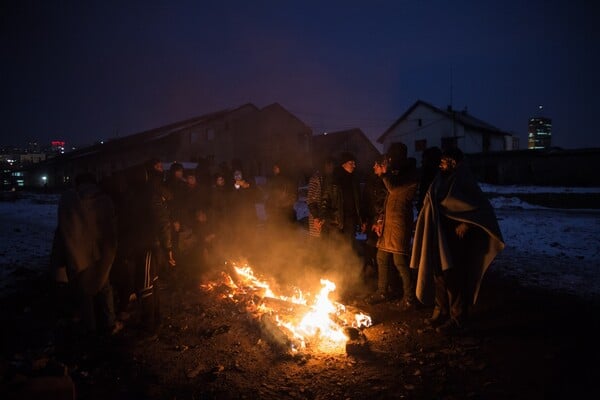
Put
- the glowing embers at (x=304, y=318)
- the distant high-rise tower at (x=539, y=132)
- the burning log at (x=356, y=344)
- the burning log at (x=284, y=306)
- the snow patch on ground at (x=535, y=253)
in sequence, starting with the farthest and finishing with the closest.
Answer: the distant high-rise tower at (x=539, y=132)
the snow patch on ground at (x=535, y=253)
the burning log at (x=284, y=306)
the glowing embers at (x=304, y=318)
the burning log at (x=356, y=344)

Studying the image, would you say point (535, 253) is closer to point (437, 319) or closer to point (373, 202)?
point (373, 202)

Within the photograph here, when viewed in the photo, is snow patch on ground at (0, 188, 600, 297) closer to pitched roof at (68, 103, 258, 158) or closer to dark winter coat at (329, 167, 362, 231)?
dark winter coat at (329, 167, 362, 231)

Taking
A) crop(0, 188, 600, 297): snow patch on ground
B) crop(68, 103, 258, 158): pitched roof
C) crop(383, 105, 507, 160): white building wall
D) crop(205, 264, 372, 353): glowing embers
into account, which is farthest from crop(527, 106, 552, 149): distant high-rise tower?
crop(205, 264, 372, 353): glowing embers

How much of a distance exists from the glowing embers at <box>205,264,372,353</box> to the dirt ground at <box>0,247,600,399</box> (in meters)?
0.13

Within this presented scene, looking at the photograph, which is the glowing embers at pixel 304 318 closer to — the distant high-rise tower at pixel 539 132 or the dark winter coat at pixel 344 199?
the dark winter coat at pixel 344 199

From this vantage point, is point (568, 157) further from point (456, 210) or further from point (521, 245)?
point (456, 210)

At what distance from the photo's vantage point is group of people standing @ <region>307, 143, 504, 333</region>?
15.1 feet

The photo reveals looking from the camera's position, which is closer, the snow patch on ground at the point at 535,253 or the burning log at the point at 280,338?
the burning log at the point at 280,338

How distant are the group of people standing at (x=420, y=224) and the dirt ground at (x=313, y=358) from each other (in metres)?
0.49

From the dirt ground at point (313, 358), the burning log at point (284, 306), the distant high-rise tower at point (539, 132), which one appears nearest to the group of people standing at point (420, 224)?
the dirt ground at point (313, 358)

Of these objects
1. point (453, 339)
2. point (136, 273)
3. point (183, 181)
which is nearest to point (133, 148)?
point (183, 181)

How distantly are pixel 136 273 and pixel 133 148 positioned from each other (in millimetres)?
33782

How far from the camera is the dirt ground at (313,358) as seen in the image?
3.54 meters

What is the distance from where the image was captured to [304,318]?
15.9ft
